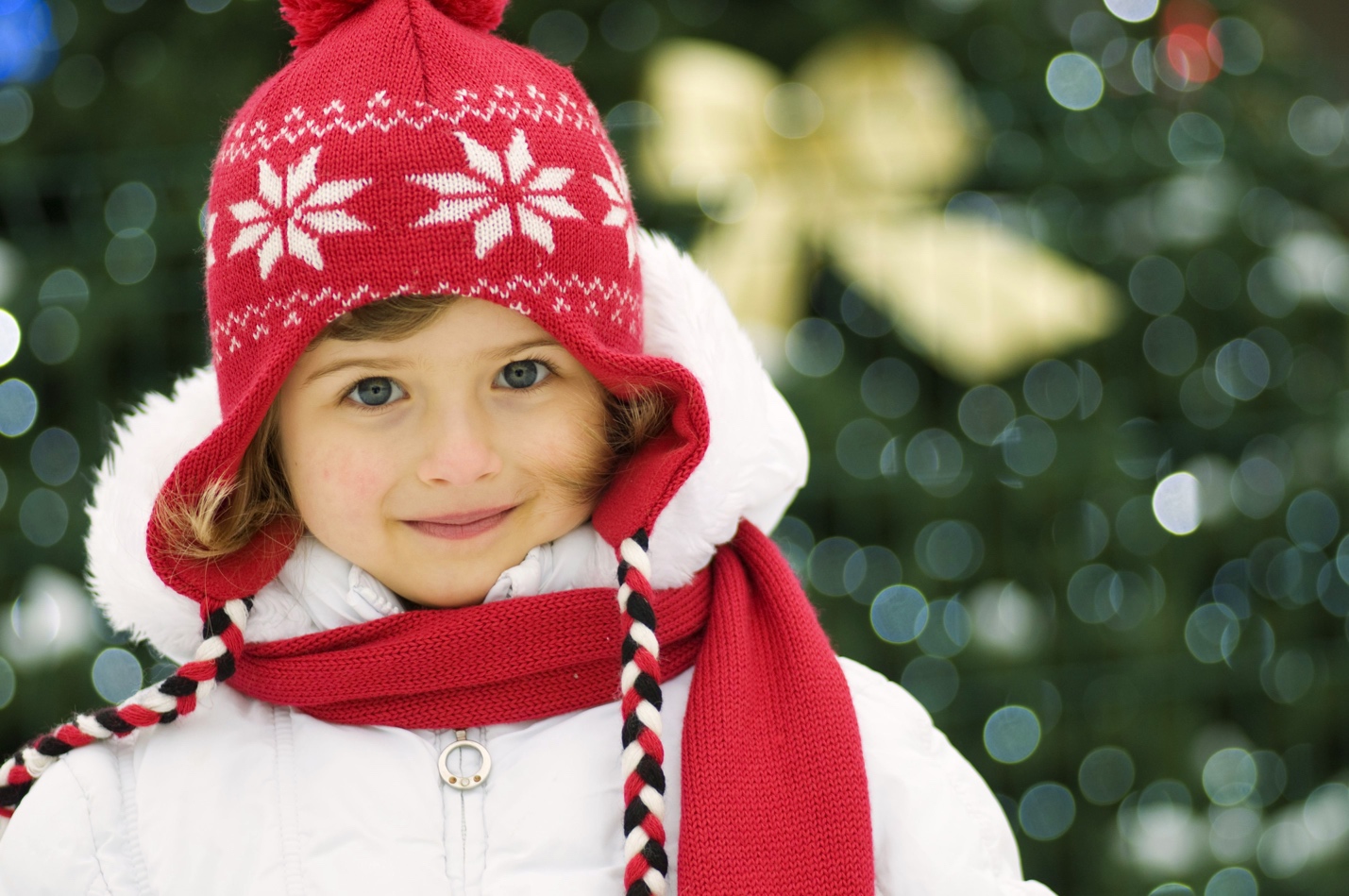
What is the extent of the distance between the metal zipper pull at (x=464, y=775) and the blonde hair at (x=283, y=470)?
A: 27 cm

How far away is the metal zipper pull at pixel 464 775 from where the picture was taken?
1297 millimetres

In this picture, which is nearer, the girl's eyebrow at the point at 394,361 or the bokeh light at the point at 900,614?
the girl's eyebrow at the point at 394,361

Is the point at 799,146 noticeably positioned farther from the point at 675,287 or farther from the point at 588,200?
the point at 588,200

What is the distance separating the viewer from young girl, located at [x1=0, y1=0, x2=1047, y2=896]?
4.11 feet

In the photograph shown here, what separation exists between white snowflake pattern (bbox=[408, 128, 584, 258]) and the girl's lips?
260 mm

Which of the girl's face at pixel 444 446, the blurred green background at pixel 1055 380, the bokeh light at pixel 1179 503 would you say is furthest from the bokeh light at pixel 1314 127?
the girl's face at pixel 444 446

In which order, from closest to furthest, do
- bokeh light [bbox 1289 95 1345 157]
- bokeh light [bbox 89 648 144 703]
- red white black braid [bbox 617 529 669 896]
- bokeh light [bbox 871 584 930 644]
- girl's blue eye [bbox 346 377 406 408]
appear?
red white black braid [bbox 617 529 669 896] → girl's blue eye [bbox 346 377 406 408] → bokeh light [bbox 89 648 144 703] → bokeh light [bbox 871 584 930 644] → bokeh light [bbox 1289 95 1345 157]

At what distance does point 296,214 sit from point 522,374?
261 mm

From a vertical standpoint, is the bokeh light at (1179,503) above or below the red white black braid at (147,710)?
below

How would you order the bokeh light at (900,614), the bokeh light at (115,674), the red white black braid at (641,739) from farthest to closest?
the bokeh light at (900,614) < the bokeh light at (115,674) < the red white black braid at (641,739)

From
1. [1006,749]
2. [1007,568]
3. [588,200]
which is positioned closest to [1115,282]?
[1007,568]

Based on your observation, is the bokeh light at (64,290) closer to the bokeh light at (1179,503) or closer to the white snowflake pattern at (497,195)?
the white snowflake pattern at (497,195)

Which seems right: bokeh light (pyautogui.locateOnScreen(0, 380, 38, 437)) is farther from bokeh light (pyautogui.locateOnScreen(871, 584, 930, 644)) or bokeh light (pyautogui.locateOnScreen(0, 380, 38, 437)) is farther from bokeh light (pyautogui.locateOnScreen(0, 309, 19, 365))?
bokeh light (pyautogui.locateOnScreen(871, 584, 930, 644))

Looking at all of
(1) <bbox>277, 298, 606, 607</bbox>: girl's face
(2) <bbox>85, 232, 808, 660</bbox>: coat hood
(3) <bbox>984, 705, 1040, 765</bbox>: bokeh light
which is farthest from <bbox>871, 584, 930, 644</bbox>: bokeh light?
(1) <bbox>277, 298, 606, 607</bbox>: girl's face
